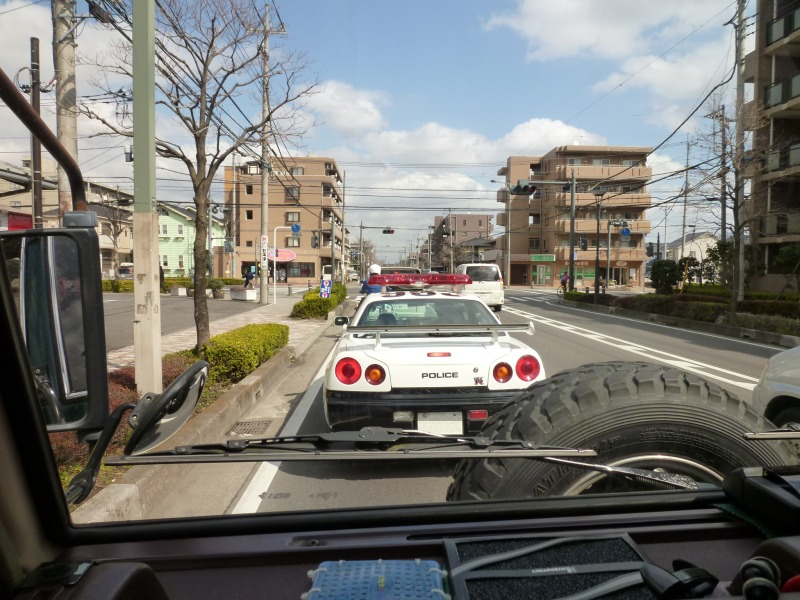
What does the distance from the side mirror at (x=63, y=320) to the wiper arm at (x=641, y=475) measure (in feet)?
4.12

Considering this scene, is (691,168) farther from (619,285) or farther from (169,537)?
(619,285)

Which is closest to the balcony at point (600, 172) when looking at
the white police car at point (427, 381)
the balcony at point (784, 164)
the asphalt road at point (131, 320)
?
the balcony at point (784, 164)

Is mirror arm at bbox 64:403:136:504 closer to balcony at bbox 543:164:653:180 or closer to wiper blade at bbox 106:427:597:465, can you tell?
wiper blade at bbox 106:427:597:465

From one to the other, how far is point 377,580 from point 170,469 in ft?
11.2

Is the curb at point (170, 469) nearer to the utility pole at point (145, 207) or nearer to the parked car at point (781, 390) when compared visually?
the utility pole at point (145, 207)

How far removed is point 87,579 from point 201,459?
519 mm

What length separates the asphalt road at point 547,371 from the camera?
4.29m

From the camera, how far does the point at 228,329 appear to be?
1608cm

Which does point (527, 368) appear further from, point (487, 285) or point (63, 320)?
point (487, 285)

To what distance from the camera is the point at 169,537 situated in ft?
5.18

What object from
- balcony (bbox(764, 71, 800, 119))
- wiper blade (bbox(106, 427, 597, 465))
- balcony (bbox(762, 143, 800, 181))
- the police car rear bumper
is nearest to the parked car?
the police car rear bumper

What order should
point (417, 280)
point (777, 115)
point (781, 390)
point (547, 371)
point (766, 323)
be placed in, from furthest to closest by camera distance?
point (777, 115)
point (766, 323)
point (547, 371)
point (417, 280)
point (781, 390)

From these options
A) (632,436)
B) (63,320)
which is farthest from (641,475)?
(63,320)

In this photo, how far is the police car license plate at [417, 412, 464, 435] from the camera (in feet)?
15.5
